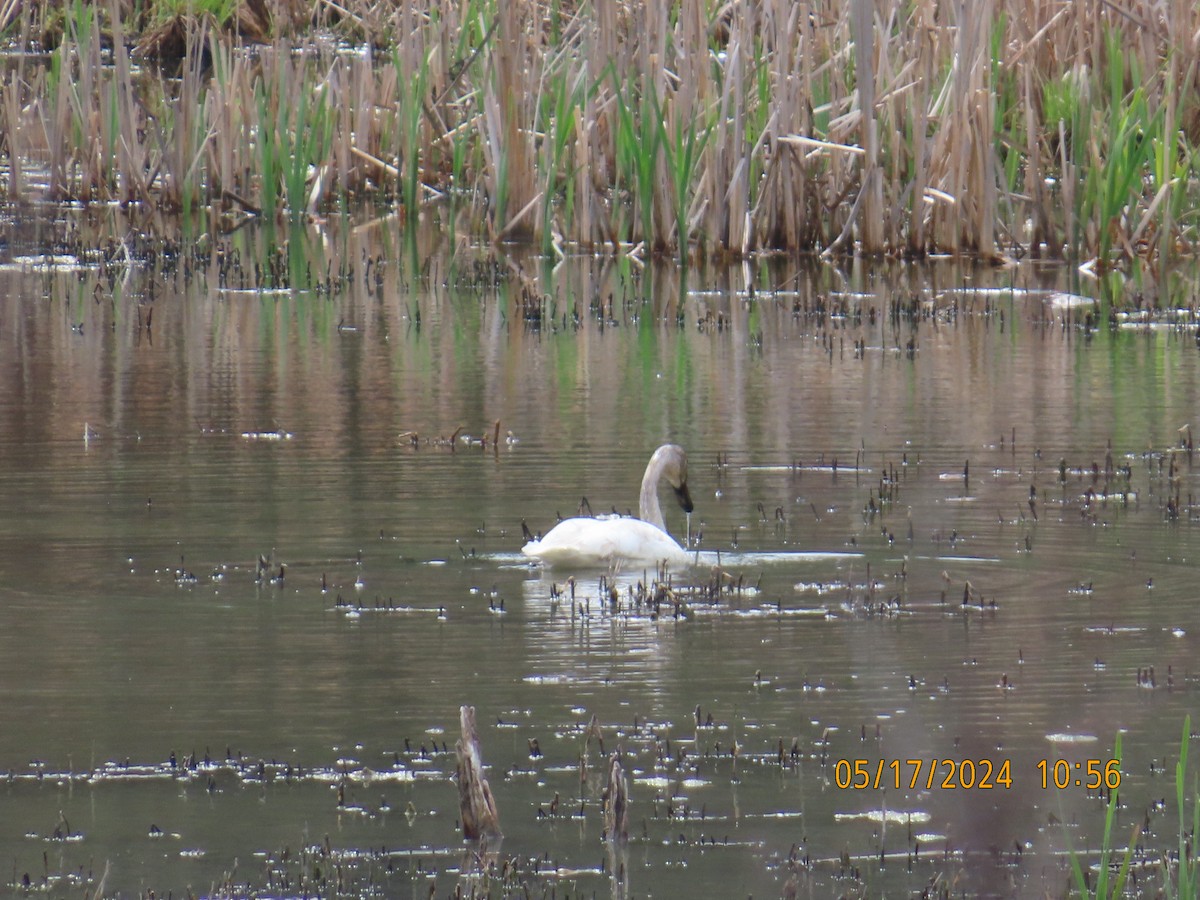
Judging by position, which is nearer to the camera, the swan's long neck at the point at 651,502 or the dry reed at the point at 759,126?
the swan's long neck at the point at 651,502

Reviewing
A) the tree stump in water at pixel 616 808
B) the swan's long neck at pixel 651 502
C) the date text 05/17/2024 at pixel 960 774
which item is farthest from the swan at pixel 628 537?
the tree stump in water at pixel 616 808

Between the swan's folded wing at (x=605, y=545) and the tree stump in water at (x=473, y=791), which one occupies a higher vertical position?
the swan's folded wing at (x=605, y=545)

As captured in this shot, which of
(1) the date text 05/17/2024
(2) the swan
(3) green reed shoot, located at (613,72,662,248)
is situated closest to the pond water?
(1) the date text 05/17/2024

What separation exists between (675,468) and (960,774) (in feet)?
10.3

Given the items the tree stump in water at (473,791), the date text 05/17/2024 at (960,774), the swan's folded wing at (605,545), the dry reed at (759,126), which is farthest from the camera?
the dry reed at (759,126)

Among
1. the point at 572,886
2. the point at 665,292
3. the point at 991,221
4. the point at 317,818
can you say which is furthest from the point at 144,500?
the point at 991,221

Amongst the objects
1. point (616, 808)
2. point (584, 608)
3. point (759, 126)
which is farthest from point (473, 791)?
point (759, 126)

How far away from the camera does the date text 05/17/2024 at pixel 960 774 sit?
5.11 meters

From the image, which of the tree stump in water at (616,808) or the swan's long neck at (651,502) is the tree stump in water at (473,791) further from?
the swan's long neck at (651,502)

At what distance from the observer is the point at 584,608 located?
688 centimetres

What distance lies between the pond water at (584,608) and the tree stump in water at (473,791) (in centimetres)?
5

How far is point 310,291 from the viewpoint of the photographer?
50.1ft

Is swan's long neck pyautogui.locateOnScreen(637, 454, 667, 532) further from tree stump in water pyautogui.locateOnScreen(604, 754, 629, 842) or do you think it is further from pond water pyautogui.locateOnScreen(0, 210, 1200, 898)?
tree stump in water pyautogui.locateOnScreen(604, 754, 629, 842)

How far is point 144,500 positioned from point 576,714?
3117 mm
